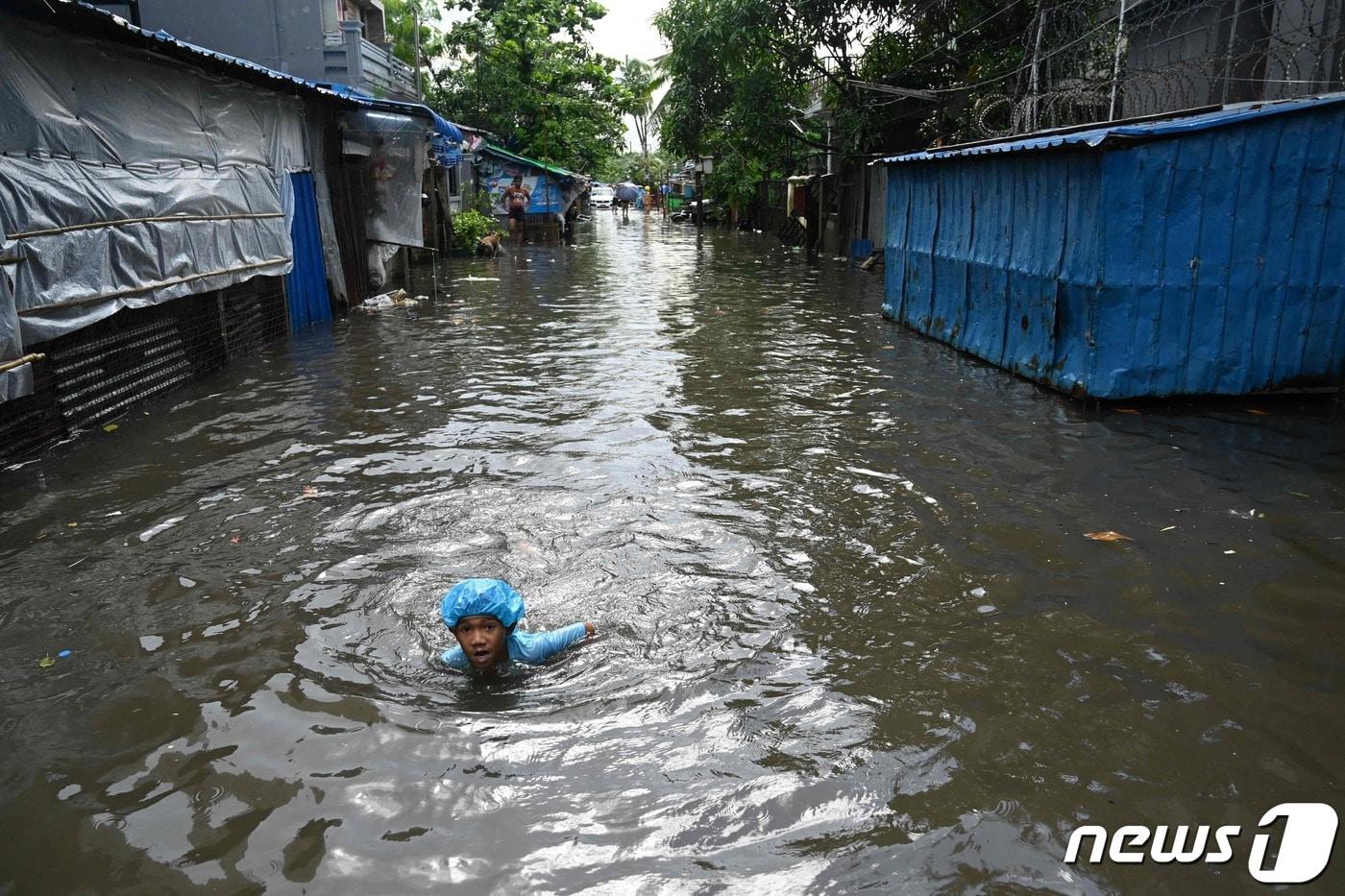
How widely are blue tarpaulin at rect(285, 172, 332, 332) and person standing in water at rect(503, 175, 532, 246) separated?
19741mm

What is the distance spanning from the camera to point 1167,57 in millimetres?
15461

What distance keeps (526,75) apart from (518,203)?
6.72 metres

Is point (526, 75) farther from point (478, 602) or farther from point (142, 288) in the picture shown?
point (478, 602)

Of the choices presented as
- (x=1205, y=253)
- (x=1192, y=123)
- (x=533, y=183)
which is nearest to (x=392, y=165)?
(x=1192, y=123)

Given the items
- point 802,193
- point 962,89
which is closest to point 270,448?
point 962,89

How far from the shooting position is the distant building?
74.9 ft

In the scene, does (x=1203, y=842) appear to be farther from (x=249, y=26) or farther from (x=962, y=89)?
(x=249, y=26)

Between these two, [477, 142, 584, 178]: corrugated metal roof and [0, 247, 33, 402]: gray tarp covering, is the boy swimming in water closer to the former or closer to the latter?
[0, 247, 33, 402]: gray tarp covering

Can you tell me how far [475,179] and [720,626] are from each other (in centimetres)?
3515

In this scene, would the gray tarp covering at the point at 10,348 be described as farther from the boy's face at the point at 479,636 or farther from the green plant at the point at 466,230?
the green plant at the point at 466,230

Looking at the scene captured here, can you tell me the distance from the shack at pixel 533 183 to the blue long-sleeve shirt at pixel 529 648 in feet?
108

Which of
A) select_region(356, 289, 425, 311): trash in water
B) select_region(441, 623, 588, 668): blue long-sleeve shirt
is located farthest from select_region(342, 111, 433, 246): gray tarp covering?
select_region(441, 623, 588, 668): blue long-sleeve shirt

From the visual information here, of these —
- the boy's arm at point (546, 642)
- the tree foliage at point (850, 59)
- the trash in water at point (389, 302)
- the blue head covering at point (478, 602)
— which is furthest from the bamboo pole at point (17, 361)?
the tree foliage at point (850, 59)

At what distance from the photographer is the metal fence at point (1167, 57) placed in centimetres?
1175
